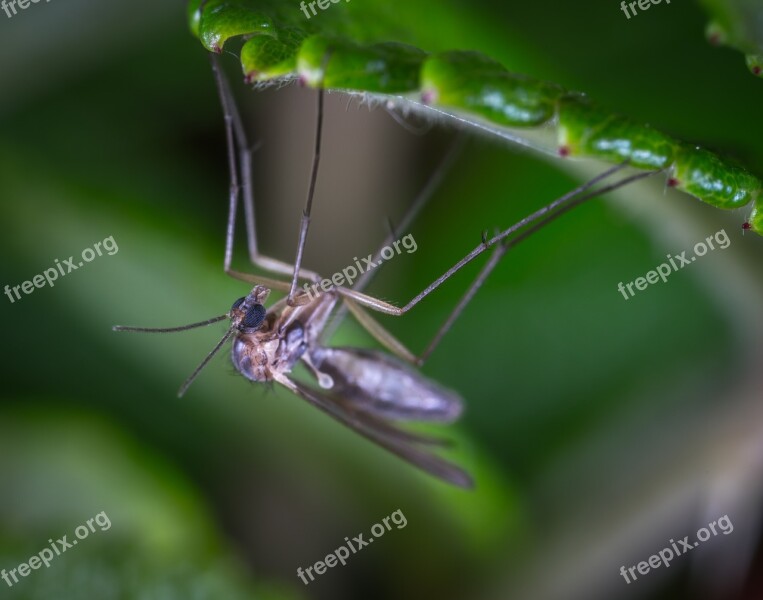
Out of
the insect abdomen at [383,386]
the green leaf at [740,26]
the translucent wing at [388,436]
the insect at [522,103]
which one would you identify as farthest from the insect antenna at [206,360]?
the green leaf at [740,26]

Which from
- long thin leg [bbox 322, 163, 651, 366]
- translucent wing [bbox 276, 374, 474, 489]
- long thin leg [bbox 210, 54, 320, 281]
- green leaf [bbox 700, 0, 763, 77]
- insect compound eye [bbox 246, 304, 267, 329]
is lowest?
translucent wing [bbox 276, 374, 474, 489]

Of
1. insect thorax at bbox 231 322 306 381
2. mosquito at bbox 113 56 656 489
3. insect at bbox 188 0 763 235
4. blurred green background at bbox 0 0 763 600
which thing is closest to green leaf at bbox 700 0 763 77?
insect at bbox 188 0 763 235

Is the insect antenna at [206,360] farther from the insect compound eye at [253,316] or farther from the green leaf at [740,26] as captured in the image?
the green leaf at [740,26]

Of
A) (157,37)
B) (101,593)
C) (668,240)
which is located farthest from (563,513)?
(157,37)

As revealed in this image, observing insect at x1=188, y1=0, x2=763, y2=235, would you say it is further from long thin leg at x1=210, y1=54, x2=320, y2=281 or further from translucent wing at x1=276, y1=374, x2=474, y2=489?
translucent wing at x1=276, y1=374, x2=474, y2=489

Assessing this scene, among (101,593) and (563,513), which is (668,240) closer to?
(563,513)
